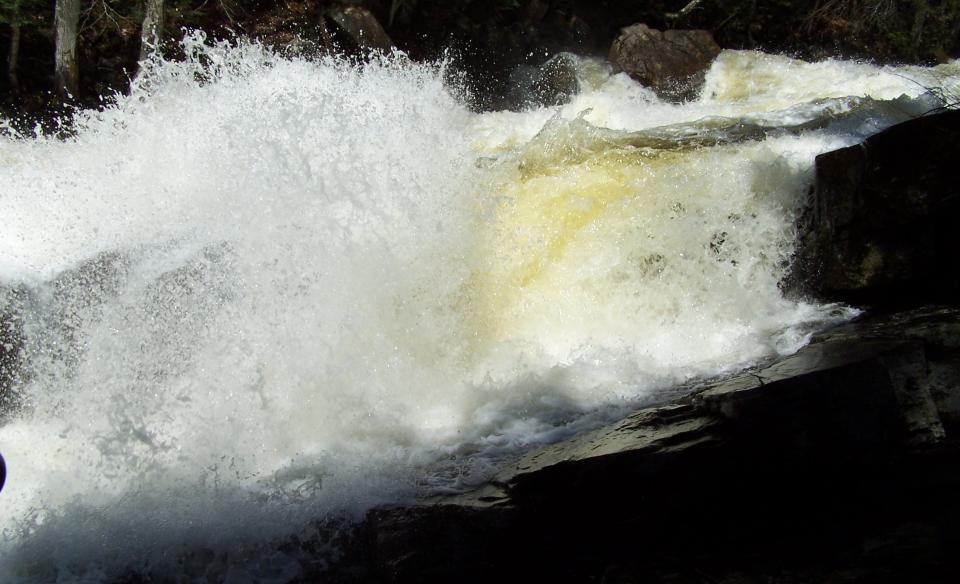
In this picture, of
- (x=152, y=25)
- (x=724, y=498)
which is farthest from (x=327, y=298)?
(x=152, y=25)

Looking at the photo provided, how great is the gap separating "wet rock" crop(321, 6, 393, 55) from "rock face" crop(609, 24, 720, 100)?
13.4ft

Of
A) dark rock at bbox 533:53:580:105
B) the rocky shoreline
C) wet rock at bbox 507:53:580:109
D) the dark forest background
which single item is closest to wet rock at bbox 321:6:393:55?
the dark forest background

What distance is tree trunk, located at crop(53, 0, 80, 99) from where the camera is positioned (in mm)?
10406

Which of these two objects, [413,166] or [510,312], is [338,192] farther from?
[510,312]

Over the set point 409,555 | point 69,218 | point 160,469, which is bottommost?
point 409,555

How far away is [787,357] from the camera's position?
13.7 feet

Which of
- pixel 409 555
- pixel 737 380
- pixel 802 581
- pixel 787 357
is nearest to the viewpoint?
pixel 802 581

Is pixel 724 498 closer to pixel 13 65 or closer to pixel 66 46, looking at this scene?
pixel 66 46

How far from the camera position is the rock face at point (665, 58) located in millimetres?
11102

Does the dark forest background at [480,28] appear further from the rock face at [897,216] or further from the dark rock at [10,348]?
the rock face at [897,216]

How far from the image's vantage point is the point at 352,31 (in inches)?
451

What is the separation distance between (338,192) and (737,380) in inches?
130

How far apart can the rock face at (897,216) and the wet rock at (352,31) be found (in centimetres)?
841

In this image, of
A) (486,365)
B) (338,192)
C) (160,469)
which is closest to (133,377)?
(160,469)
